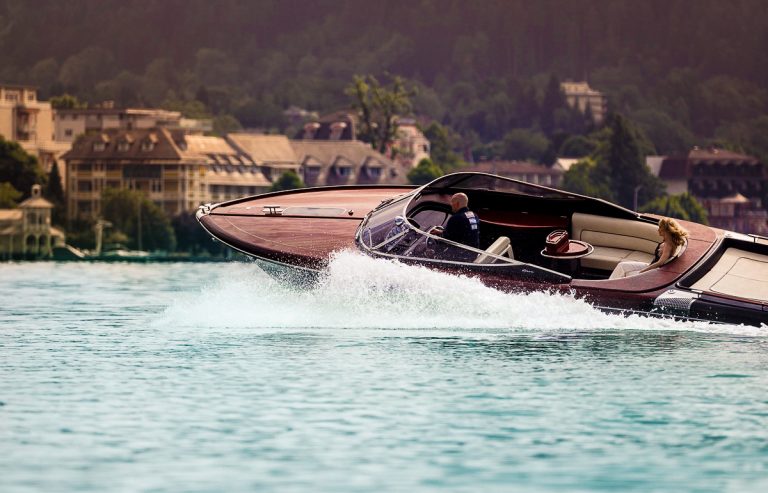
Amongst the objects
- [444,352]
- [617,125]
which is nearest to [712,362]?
[444,352]

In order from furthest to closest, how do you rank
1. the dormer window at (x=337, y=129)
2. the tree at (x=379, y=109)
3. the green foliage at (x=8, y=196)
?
the dormer window at (x=337, y=129) < the tree at (x=379, y=109) < the green foliage at (x=8, y=196)

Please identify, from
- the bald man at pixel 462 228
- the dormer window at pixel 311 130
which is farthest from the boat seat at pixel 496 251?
the dormer window at pixel 311 130

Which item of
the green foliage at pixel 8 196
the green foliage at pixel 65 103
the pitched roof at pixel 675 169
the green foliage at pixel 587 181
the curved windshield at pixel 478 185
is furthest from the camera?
the green foliage at pixel 65 103

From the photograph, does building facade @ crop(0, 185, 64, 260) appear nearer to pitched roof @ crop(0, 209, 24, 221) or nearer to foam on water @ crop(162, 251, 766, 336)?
pitched roof @ crop(0, 209, 24, 221)

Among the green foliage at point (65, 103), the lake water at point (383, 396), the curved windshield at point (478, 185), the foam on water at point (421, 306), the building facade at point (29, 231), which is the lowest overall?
the building facade at point (29, 231)

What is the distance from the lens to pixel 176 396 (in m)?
16.7

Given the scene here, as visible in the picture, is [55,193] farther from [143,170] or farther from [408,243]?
[408,243]

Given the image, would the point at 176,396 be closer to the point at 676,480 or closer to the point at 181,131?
the point at 676,480

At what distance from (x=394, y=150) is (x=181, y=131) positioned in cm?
2645

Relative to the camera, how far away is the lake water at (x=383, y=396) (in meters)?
12.8

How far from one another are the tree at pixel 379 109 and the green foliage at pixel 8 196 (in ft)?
153

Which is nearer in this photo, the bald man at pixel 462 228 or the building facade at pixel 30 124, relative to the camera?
the bald man at pixel 462 228

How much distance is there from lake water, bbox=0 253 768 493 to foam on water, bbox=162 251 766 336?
0.03 meters

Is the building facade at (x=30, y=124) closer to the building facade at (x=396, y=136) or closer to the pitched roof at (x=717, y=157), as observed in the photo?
the building facade at (x=396, y=136)
